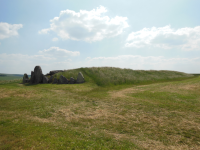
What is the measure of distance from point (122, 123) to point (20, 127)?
12.8 metres

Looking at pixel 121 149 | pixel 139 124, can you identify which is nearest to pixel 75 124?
pixel 121 149

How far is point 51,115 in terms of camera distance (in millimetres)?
17828

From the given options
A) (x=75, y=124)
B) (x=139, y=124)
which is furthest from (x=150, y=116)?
(x=75, y=124)

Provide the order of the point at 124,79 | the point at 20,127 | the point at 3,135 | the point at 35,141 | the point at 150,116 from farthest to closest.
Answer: the point at 124,79, the point at 150,116, the point at 20,127, the point at 3,135, the point at 35,141

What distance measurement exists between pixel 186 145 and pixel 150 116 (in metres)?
6.94

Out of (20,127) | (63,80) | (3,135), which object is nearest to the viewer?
(3,135)

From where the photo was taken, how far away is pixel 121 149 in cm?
974

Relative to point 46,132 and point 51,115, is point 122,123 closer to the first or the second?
point 46,132

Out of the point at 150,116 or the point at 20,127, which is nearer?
the point at 20,127

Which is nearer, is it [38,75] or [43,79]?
[38,75]

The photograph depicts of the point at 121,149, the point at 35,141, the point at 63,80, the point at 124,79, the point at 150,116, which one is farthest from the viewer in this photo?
the point at 124,79

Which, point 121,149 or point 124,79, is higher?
point 124,79

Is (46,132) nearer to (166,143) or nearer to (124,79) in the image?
(166,143)

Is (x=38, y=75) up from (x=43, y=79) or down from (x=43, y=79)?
up
